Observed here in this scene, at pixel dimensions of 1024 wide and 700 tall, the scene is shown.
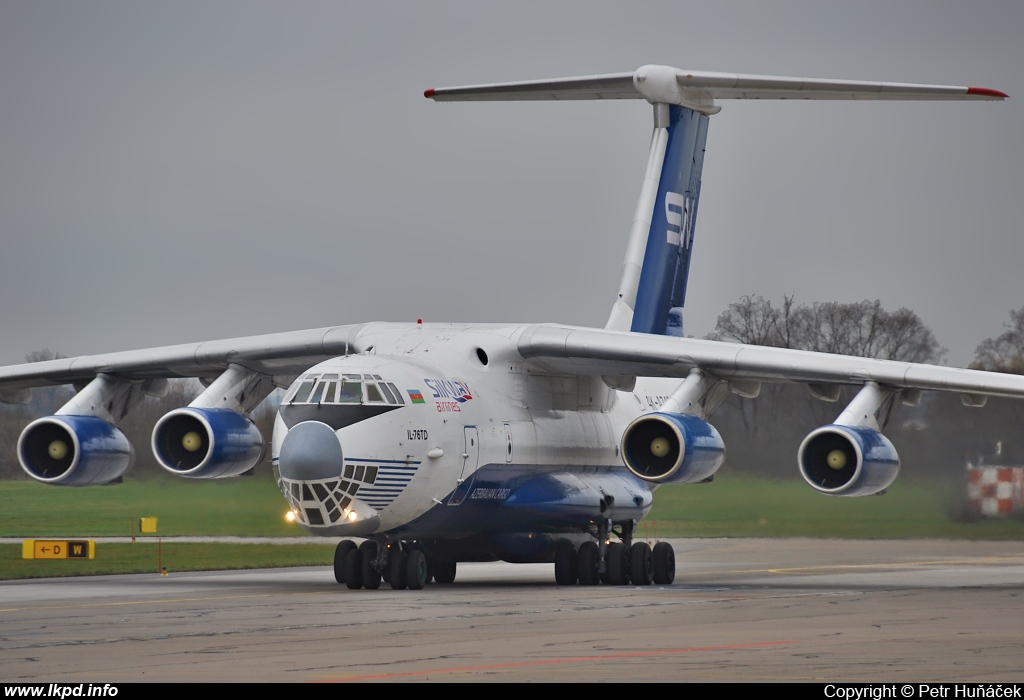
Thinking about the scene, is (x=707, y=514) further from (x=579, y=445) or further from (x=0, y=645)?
(x=0, y=645)

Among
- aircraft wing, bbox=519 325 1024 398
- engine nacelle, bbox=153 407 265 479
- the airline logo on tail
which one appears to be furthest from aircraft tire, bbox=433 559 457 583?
the airline logo on tail

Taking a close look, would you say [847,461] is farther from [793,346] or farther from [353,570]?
[793,346]

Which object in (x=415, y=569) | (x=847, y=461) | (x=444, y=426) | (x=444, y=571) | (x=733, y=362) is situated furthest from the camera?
(x=444, y=571)

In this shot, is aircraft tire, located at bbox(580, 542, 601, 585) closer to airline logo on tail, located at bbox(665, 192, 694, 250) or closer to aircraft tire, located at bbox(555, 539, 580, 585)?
aircraft tire, located at bbox(555, 539, 580, 585)

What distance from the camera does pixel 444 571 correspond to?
59.4 feet

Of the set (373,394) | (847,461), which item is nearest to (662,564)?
(847,461)

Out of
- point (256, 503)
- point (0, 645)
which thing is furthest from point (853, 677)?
point (256, 503)

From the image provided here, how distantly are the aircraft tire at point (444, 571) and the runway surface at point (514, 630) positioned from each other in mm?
279

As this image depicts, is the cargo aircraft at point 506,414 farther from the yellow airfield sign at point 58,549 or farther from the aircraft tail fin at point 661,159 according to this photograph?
the yellow airfield sign at point 58,549

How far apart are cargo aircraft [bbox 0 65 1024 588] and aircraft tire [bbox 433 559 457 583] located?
24 millimetres

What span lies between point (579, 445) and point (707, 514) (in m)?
6.41

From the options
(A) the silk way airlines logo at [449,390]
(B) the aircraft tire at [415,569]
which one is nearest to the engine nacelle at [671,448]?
(A) the silk way airlines logo at [449,390]

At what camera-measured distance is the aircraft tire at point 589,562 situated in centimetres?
1734

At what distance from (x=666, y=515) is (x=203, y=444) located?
33.3 ft
